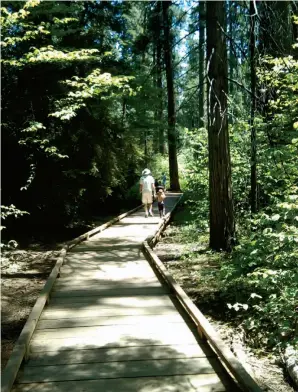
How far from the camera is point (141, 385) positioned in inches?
134

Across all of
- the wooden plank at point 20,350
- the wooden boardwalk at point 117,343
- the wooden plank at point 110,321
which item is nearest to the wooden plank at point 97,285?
the wooden boardwalk at point 117,343

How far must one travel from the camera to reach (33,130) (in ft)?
35.9

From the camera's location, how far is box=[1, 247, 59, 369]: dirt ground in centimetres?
600

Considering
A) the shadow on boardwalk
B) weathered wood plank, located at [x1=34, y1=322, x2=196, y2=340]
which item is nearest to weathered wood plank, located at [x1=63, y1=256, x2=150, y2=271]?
weathered wood plank, located at [x1=34, y1=322, x2=196, y2=340]

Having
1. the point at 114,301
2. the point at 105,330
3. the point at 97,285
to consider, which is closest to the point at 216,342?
the point at 105,330

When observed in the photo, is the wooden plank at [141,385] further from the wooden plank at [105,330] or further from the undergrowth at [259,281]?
the undergrowth at [259,281]

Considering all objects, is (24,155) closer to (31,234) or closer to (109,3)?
(31,234)

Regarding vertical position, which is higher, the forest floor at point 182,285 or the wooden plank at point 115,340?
the wooden plank at point 115,340

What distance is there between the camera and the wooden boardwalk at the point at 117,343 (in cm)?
346

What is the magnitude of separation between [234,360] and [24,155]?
32.5ft

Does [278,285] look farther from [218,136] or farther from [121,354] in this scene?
[218,136]

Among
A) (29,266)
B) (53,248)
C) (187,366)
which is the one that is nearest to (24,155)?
(53,248)

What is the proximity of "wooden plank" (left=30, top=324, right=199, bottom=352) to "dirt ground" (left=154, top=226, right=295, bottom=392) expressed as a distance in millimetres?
665

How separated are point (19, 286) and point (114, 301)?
3.19m
